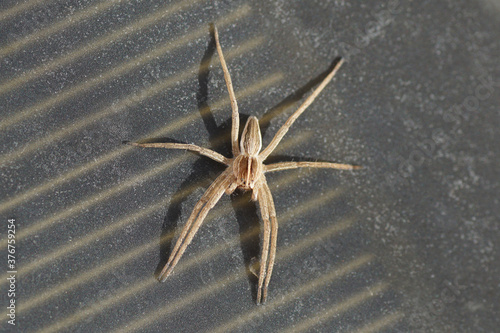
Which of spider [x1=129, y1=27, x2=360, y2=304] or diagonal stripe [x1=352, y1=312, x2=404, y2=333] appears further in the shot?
diagonal stripe [x1=352, y1=312, x2=404, y2=333]

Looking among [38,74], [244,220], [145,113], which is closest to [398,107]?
[244,220]

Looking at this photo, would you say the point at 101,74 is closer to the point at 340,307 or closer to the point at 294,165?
the point at 294,165

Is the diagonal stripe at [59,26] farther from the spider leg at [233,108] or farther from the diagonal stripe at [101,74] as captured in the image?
the spider leg at [233,108]

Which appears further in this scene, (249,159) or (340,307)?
(340,307)

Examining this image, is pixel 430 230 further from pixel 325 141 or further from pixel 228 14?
pixel 228 14

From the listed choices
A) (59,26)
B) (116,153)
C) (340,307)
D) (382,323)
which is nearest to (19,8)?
(59,26)

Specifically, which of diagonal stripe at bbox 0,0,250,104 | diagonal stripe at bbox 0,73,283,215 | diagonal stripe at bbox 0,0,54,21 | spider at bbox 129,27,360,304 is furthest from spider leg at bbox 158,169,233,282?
diagonal stripe at bbox 0,0,54,21

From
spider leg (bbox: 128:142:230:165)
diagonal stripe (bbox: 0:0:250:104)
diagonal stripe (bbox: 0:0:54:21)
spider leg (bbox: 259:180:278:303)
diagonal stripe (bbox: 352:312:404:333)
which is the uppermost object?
diagonal stripe (bbox: 0:0:54:21)

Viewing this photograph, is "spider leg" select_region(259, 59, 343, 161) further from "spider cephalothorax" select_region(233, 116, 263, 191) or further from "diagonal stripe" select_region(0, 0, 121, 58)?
"diagonal stripe" select_region(0, 0, 121, 58)
